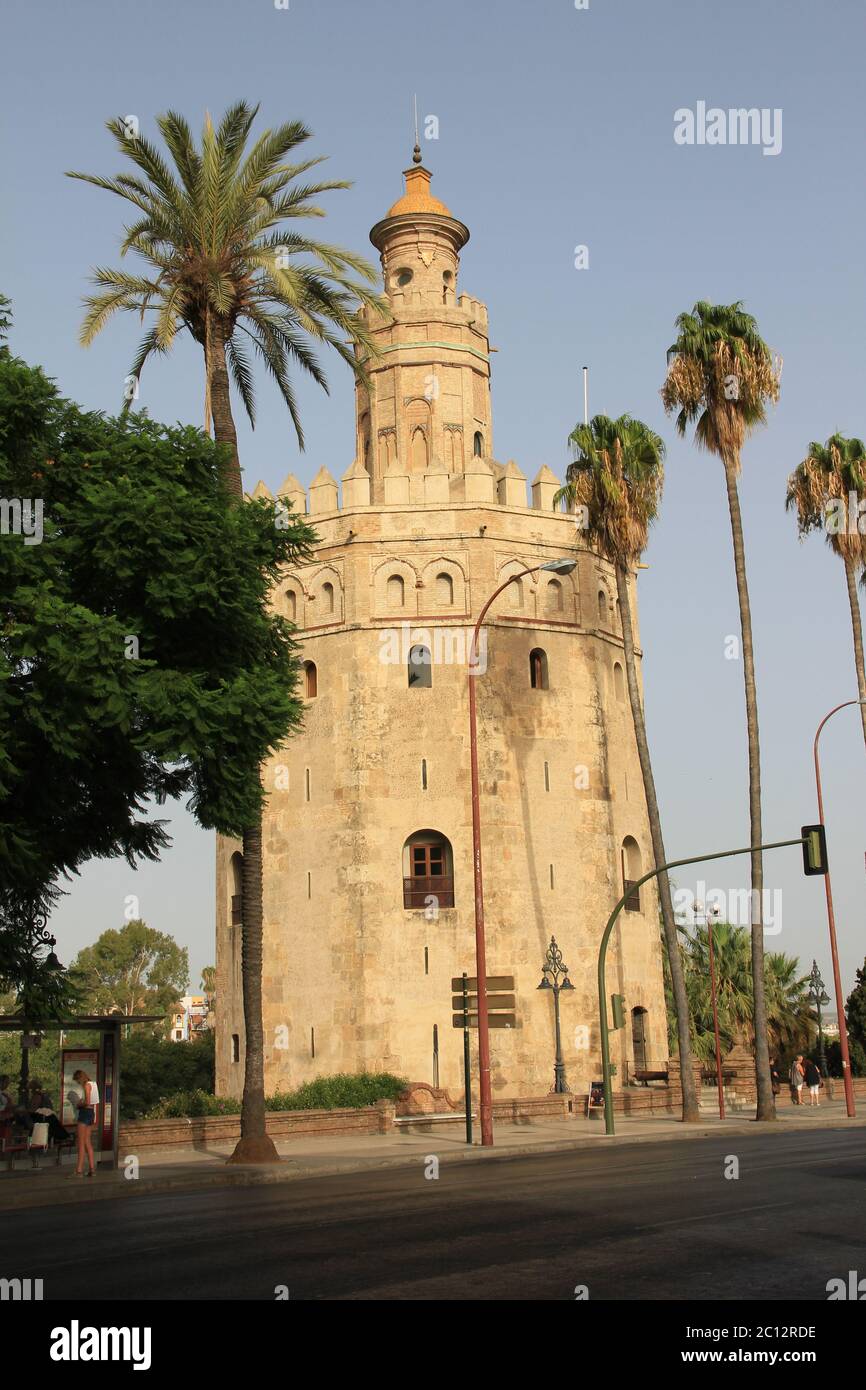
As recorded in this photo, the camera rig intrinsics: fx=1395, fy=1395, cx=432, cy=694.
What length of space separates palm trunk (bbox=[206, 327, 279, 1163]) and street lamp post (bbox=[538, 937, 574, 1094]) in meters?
13.3

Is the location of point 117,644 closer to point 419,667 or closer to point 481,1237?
point 481,1237

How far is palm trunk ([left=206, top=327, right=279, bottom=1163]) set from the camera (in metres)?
24.6

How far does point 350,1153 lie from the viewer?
2748 cm

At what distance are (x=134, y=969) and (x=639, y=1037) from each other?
2810 inches

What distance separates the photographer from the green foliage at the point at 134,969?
104000mm

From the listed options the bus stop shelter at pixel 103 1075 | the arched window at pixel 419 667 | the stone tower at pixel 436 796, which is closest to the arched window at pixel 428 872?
the stone tower at pixel 436 796

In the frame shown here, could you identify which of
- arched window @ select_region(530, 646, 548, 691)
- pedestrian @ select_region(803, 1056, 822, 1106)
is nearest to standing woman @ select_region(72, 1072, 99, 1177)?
arched window @ select_region(530, 646, 548, 691)

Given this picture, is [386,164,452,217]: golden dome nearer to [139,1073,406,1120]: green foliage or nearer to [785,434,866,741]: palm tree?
[785,434,866,741]: palm tree

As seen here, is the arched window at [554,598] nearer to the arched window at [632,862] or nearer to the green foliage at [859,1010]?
the arched window at [632,862]

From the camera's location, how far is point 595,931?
40.9m

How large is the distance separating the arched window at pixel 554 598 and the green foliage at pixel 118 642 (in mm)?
21183

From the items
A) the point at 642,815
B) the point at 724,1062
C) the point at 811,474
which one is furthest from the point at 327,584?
the point at 724,1062

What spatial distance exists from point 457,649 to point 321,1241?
2937 centimetres
